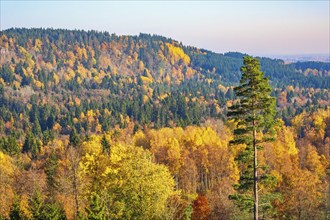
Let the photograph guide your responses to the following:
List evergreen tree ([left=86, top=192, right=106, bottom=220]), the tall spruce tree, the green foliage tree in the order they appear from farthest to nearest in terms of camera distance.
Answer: the green foliage tree, evergreen tree ([left=86, top=192, right=106, bottom=220]), the tall spruce tree

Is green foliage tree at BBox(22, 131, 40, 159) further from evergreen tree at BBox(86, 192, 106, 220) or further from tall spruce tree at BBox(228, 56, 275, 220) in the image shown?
tall spruce tree at BBox(228, 56, 275, 220)

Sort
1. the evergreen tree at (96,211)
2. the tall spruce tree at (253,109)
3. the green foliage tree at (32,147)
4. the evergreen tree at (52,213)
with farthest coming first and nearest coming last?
the green foliage tree at (32,147)
the evergreen tree at (52,213)
the evergreen tree at (96,211)
the tall spruce tree at (253,109)

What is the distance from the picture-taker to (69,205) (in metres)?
57.2

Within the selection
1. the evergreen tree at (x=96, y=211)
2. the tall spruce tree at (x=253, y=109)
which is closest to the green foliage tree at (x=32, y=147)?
the evergreen tree at (x=96, y=211)

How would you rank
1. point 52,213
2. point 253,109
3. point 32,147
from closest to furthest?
point 253,109
point 52,213
point 32,147

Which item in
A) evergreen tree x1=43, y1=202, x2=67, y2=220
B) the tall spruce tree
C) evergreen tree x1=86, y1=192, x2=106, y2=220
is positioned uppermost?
the tall spruce tree

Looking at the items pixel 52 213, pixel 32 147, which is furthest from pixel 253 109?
pixel 32 147

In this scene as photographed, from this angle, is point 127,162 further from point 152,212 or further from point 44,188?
point 44,188

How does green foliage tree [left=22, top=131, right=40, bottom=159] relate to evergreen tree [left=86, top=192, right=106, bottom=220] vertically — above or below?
below

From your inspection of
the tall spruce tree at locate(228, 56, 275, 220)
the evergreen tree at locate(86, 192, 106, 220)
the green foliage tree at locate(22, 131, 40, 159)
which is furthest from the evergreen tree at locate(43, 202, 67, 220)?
the green foliage tree at locate(22, 131, 40, 159)

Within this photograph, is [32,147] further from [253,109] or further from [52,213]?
[253,109]


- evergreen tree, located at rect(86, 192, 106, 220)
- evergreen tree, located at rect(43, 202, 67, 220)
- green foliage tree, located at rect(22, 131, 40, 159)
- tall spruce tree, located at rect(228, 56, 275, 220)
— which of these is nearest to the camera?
tall spruce tree, located at rect(228, 56, 275, 220)

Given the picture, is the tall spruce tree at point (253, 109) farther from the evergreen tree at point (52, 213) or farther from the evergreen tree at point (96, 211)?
the evergreen tree at point (52, 213)

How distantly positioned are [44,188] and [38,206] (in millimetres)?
23390
